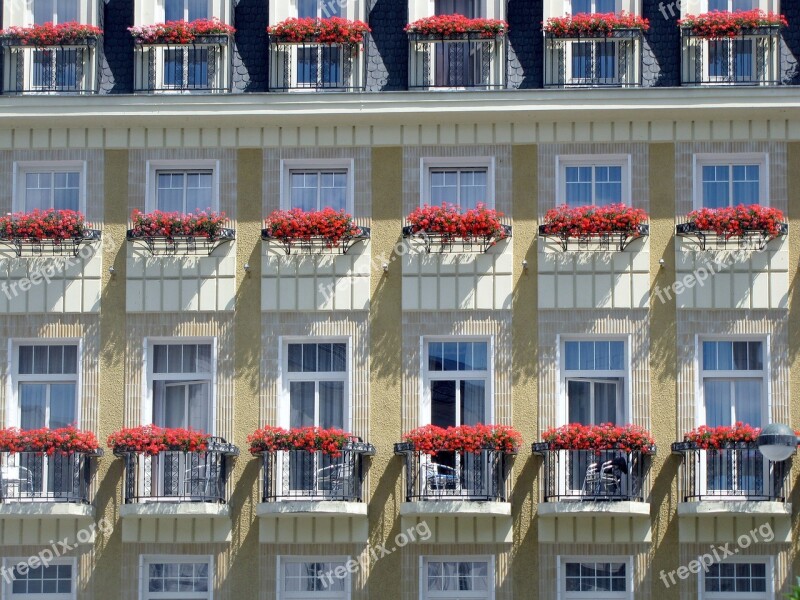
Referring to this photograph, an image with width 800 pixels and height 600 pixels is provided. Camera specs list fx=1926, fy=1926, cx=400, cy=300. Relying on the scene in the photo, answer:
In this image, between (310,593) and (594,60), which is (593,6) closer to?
(594,60)

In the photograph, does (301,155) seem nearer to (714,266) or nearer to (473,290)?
(473,290)

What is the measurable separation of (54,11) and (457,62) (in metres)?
6.40

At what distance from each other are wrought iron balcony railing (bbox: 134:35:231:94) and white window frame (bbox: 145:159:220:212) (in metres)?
1.08

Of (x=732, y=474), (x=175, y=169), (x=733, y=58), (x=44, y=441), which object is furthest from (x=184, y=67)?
(x=732, y=474)

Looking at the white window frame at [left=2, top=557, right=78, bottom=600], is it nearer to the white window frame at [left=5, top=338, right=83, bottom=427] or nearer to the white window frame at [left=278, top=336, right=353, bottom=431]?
the white window frame at [left=5, top=338, right=83, bottom=427]

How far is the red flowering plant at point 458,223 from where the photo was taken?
2845 centimetres

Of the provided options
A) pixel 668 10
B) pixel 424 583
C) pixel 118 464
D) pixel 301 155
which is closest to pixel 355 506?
pixel 424 583

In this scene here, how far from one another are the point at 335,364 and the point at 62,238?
4.51 metres

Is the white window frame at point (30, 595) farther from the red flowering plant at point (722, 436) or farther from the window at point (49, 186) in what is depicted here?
the red flowering plant at point (722, 436)

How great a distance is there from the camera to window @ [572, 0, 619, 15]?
29.6 m

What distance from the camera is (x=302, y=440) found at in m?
27.7

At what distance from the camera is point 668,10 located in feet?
96.8
